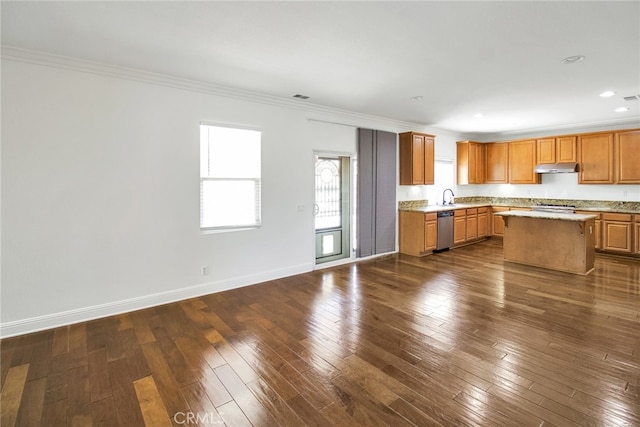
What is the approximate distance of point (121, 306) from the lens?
3.54 metres

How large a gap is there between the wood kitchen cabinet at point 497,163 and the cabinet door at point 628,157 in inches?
82.0

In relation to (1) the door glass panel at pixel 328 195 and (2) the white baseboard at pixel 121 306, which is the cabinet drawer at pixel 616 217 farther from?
(2) the white baseboard at pixel 121 306

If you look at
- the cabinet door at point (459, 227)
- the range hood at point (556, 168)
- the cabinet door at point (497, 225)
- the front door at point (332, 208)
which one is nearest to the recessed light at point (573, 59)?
the front door at point (332, 208)

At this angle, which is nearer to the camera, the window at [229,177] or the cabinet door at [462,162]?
the window at [229,177]

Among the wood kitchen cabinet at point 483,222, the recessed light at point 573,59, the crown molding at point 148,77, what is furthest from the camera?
the wood kitchen cabinet at point 483,222

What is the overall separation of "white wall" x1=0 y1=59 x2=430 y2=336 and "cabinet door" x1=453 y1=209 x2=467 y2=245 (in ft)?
14.8

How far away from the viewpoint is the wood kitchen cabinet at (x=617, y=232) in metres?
5.91

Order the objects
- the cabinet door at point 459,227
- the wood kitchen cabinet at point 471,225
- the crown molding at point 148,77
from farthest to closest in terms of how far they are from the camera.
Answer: the wood kitchen cabinet at point 471,225 < the cabinet door at point 459,227 < the crown molding at point 148,77

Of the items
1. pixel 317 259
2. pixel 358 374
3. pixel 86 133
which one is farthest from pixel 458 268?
pixel 86 133

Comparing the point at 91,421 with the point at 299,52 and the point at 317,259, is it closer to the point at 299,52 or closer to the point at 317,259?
the point at 299,52

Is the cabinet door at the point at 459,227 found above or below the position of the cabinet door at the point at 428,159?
below

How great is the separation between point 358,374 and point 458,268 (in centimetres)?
363

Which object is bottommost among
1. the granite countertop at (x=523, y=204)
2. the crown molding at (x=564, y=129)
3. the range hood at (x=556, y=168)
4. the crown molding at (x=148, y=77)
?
the granite countertop at (x=523, y=204)

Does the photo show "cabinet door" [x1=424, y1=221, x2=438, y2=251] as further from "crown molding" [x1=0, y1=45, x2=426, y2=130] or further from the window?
the window
